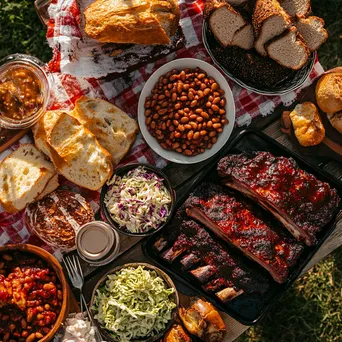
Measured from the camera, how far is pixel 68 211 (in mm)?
4652

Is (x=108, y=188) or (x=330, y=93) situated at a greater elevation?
(x=330, y=93)

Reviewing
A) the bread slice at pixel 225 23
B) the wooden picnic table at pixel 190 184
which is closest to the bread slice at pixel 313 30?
the bread slice at pixel 225 23

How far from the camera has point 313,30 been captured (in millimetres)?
A: 4605

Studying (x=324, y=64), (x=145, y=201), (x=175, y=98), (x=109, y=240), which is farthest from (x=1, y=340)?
(x=324, y=64)

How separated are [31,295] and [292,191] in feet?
7.43

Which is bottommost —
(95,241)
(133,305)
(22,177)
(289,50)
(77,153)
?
(133,305)

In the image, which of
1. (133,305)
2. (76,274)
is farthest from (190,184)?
(76,274)

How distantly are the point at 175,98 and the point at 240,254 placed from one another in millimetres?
1419

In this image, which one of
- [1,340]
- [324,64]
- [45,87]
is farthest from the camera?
[324,64]

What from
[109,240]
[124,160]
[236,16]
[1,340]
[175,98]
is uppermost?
[236,16]

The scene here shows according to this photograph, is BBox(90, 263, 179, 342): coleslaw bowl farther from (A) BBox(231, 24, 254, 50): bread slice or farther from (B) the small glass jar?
(A) BBox(231, 24, 254, 50): bread slice

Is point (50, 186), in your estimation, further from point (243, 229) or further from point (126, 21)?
point (243, 229)


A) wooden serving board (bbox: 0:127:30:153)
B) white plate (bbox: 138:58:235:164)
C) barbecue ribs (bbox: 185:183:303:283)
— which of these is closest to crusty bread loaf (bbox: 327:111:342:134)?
white plate (bbox: 138:58:235:164)

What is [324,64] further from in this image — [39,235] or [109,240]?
[39,235]
